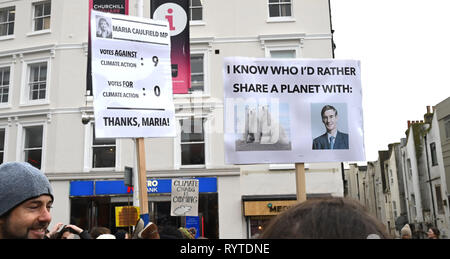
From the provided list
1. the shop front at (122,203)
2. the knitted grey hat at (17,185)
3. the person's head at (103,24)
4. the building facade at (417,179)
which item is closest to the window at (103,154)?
the shop front at (122,203)

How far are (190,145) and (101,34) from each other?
1081 cm

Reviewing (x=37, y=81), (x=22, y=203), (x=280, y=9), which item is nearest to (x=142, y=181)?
(x=22, y=203)

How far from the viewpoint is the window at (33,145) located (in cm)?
1619

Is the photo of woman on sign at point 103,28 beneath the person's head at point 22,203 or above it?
above

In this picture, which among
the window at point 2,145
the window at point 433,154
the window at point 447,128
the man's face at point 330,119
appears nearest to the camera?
the man's face at point 330,119

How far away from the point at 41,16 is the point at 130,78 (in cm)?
1468

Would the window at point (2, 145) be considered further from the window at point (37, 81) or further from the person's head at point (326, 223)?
the person's head at point (326, 223)

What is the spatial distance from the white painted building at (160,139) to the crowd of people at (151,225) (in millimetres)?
12036

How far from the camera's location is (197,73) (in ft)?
52.7

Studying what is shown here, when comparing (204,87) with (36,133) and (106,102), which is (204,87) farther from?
(106,102)

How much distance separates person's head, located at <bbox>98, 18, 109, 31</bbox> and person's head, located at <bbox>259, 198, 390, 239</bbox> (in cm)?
428

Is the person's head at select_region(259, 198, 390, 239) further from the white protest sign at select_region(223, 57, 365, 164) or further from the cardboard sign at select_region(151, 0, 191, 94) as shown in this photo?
the cardboard sign at select_region(151, 0, 191, 94)

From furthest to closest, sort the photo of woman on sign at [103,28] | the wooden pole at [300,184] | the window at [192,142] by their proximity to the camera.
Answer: the window at [192,142] → the photo of woman on sign at [103,28] → the wooden pole at [300,184]
